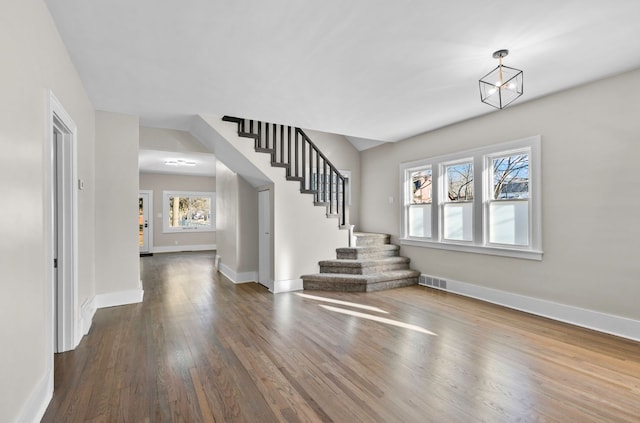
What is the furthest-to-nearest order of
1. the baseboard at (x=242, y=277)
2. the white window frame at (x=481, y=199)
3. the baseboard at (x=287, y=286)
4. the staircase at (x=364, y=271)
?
1. the baseboard at (x=242, y=277)
2. the staircase at (x=364, y=271)
3. the baseboard at (x=287, y=286)
4. the white window frame at (x=481, y=199)

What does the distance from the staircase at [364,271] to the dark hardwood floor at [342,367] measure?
0.99m

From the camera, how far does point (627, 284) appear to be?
3391 mm

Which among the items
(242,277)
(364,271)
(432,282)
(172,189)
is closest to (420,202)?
(432,282)

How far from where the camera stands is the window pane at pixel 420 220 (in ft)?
19.5

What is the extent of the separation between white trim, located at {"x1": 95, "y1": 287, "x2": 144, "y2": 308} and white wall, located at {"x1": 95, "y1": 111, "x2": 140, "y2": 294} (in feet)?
0.14

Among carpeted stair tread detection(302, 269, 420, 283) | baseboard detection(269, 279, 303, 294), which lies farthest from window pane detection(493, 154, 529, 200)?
baseboard detection(269, 279, 303, 294)

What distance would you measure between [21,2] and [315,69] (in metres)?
2.20

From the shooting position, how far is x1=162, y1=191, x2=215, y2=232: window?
10955mm

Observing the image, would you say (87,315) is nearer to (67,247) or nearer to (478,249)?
(67,247)

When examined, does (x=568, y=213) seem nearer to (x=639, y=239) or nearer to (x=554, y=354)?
(x=639, y=239)

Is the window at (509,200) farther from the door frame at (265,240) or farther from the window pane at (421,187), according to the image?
the door frame at (265,240)

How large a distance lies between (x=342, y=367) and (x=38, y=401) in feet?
6.86

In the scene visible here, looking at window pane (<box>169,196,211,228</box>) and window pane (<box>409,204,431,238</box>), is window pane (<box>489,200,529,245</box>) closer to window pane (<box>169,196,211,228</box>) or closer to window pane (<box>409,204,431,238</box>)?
window pane (<box>409,204,431,238</box>)

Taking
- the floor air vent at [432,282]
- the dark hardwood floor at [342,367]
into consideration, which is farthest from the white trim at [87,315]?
the floor air vent at [432,282]
